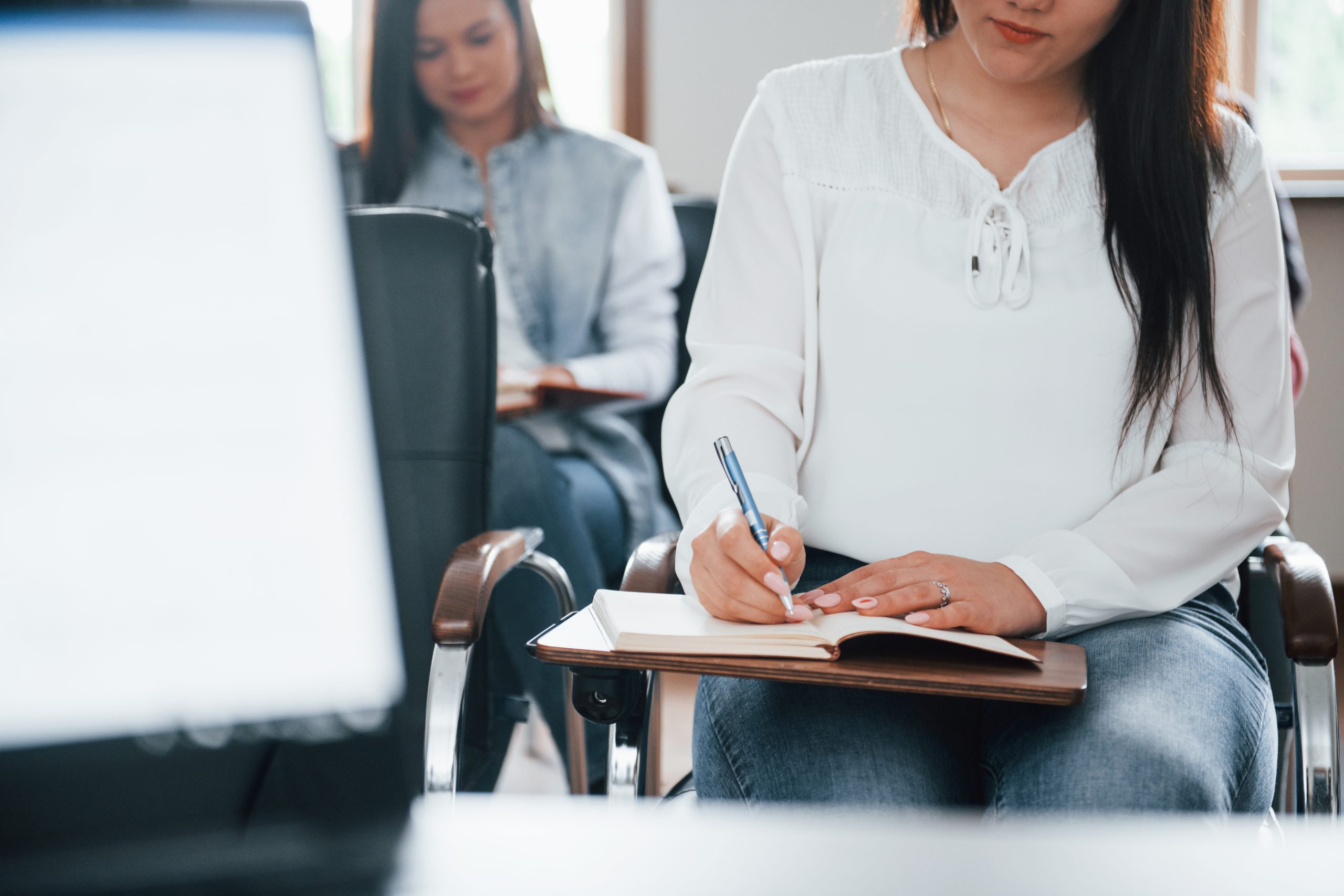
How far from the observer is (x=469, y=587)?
1.00m

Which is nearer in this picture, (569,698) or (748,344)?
(748,344)

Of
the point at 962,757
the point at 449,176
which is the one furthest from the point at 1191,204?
the point at 449,176

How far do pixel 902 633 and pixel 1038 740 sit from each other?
15 cm

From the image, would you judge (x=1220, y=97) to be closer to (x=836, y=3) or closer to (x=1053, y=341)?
(x=1053, y=341)

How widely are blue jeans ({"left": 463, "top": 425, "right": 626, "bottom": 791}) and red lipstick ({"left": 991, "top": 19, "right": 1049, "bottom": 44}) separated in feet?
2.54

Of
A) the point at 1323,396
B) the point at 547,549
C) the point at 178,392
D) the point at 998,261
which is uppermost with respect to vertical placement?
the point at 178,392

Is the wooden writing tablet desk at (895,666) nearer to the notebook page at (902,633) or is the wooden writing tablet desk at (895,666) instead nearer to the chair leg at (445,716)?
the notebook page at (902,633)

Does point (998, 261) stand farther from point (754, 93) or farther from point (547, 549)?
point (754, 93)

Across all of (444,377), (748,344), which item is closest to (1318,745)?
(748,344)

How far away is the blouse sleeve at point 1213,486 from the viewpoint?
86 cm

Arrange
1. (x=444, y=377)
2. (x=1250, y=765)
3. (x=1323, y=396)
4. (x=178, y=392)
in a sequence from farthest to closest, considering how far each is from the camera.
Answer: (x=1323, y=396), (x=444, y=377), (x=1250, y=765), (x=178, y=392)

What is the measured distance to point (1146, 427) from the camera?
96 cm

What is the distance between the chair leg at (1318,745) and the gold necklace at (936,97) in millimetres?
561

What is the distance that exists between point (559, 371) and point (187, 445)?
1.63m
